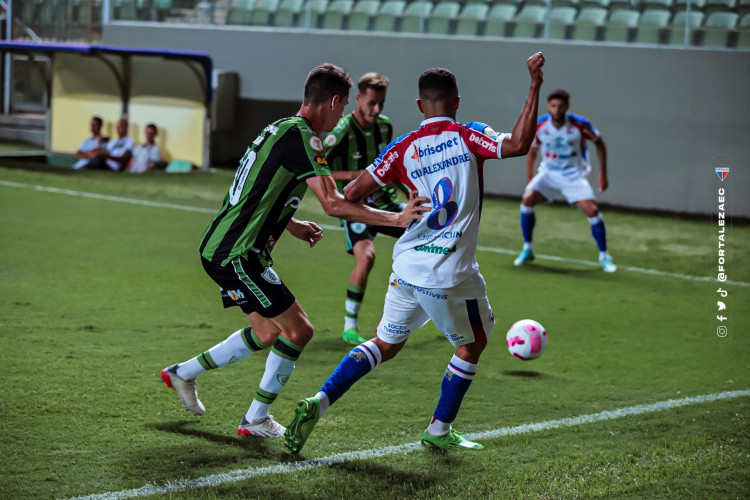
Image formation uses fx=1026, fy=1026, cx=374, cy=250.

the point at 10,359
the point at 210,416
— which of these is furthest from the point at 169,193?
the point at 210,416

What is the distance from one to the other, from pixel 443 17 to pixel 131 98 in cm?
674

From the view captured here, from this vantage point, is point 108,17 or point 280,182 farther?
point 108,17

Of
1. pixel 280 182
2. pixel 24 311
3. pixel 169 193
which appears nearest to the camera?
pixel 280 182

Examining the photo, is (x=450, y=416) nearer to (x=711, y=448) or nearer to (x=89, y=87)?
(x=711, y=448)

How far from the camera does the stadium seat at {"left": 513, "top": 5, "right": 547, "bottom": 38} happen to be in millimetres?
18234

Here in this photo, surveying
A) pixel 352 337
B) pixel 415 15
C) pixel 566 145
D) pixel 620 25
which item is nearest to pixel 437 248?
pixel 352 337

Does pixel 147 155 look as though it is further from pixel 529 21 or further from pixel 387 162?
pixel 387 162

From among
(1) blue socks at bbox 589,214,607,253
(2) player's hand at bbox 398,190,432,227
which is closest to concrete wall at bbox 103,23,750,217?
(1) blue socks at bbox 589,214,607,253

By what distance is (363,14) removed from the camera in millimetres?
20203

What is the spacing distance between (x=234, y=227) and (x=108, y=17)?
1932 cm

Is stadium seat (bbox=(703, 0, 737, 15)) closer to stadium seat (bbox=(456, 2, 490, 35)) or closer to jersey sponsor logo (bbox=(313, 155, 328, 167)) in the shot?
stadium seat (bbox=(456, 2, 490, 35))

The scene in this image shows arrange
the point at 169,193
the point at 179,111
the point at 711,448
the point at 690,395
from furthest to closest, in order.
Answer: the point at 179,111 → the point at 169,193 → the point at 690,395 → the point at 711,448

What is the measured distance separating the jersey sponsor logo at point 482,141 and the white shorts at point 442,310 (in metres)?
0.64

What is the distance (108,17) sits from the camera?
23.0 metres
